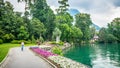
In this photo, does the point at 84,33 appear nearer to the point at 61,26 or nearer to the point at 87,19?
the point at 87,19

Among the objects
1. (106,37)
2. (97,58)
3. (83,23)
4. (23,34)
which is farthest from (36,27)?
(106,37)

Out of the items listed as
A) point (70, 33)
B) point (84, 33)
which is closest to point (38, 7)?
point (70, 33)

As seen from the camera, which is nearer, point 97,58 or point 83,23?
point 97,58

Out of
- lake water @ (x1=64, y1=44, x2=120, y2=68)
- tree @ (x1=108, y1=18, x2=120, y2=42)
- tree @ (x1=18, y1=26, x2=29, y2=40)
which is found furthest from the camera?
tree @ (x1=108, y1=18, x2=120, y2=42)

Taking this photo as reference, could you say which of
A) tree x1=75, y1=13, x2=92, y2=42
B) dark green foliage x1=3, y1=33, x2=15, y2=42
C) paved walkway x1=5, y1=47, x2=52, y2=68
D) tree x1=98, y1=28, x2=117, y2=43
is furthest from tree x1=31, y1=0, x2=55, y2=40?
paved walkway x1=5, y1=47, x2=52, y2=68

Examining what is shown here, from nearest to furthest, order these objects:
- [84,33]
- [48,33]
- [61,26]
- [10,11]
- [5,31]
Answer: [5,31], [10,11], [61,26], [48,33], [84,33]

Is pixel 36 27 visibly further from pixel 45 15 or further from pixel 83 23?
pixel 83 23

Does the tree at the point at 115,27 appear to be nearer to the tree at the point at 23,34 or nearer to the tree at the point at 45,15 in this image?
the tree at the point at 45,15

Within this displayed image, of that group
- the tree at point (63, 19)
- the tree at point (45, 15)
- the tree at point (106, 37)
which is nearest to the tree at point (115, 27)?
the tree at point (106, 37)

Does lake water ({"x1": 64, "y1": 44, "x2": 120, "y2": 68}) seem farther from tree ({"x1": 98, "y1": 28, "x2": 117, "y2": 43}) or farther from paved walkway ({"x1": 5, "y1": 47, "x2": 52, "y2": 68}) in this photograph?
tree ({"x1": 98, "y1": 28, "x2": 117, "y2": 43})

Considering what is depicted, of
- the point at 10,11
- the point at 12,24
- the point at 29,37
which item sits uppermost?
the point at 10,11

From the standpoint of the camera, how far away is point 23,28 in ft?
205

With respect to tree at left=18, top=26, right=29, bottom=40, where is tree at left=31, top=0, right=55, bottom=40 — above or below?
above

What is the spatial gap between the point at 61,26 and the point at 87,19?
107 feet
